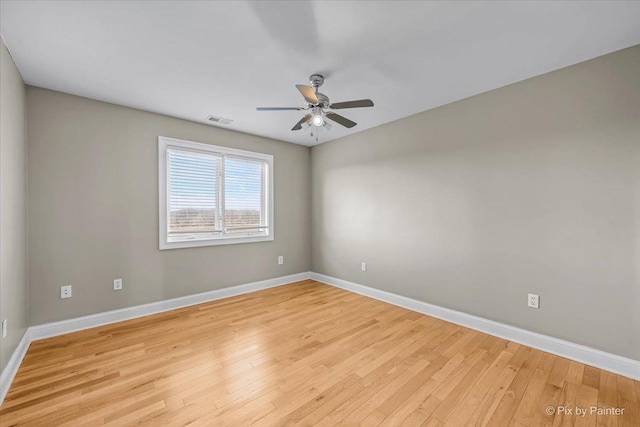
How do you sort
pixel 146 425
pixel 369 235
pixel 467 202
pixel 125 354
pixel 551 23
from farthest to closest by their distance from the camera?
pixel 369 235 → pixel 467 202 → pixel 125 354 → pixel 551 23 → pixel 146 425

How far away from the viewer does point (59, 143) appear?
9.10 feet

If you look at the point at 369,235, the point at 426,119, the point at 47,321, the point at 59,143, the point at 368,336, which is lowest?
the point at 368,336

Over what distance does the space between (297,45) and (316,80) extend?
48cm

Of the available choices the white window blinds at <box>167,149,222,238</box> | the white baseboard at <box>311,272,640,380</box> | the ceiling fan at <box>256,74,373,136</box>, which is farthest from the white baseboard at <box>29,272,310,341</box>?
the ceiling fan at <box>256,74,373,136</box>

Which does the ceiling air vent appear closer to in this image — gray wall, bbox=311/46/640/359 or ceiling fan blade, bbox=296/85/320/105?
ceiling fan blade, bbox=296/85/320/105

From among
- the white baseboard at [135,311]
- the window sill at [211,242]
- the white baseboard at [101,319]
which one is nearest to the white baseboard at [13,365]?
the white baseboard at [101,319]

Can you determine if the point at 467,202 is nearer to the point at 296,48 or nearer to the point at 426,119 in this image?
the point at 426,119

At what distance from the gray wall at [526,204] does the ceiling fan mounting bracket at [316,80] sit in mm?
1565

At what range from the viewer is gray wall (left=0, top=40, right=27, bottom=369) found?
1941 millimetres

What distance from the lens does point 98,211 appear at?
2988 mm

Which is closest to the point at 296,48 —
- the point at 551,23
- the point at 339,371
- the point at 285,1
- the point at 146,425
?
the point at 285,1

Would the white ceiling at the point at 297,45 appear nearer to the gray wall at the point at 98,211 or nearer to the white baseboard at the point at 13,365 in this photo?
the gray wall at the point at 98,211

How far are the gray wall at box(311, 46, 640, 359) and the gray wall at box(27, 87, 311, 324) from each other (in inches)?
108

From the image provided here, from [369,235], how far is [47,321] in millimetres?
3887
